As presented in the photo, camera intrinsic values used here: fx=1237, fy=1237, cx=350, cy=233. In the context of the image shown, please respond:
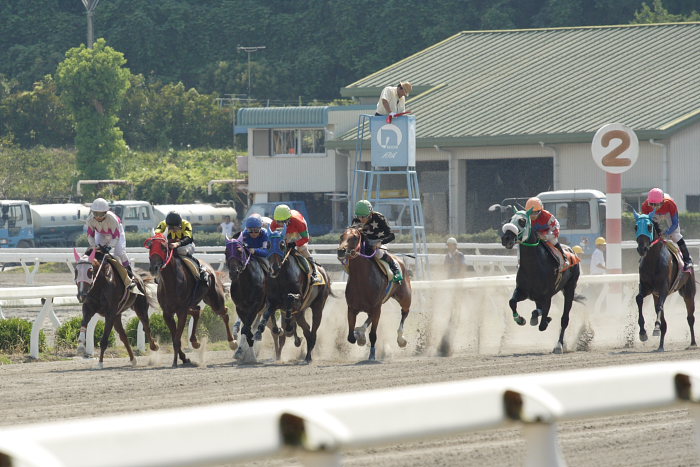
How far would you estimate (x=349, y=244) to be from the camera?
12.3 meters

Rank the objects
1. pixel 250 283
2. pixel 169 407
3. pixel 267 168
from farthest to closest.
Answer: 1. pixel 267 168
2. pixel 250 283
3. pixel 169 407

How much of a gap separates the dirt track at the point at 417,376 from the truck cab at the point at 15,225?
77.1 ft

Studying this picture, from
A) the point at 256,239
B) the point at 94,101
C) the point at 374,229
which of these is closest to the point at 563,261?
the point at 374,229

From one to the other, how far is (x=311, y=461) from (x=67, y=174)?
176ft

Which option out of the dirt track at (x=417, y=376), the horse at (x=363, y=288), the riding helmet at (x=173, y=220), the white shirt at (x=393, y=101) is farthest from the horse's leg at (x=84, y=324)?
the white shirt at (x=393, y=101)

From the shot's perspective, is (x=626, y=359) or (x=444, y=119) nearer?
(x=626, y=359)

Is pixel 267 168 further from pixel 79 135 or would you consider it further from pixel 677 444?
pixel 677 444

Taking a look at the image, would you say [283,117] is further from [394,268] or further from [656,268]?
[656,268]

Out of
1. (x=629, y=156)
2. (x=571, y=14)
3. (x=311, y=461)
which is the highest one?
(x=571, y=14)

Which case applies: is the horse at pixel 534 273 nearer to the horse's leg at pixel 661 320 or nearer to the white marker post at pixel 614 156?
the horse's leg at pixel 661 320

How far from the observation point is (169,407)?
816 cm

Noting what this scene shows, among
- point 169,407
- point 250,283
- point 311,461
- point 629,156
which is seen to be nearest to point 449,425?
point 311,461

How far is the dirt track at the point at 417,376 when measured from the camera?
5379mm

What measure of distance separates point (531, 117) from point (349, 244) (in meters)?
24.6
